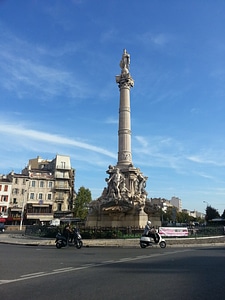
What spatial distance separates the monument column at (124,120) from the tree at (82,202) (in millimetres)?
29302

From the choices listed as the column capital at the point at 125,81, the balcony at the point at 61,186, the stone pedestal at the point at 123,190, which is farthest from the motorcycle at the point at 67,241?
the balcony at the point at 61,186

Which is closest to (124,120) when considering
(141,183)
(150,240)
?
(141,183)

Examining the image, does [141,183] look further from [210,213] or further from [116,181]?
[210,213]

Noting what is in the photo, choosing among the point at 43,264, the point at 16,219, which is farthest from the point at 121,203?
the point at 16,219

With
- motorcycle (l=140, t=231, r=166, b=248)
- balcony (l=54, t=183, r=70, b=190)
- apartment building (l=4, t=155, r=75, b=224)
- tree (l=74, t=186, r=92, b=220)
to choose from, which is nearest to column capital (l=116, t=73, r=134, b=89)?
motorcycle (l=140, t=231, r=166, b=248)

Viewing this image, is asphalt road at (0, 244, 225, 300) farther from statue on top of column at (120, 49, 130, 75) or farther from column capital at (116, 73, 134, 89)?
statue on top of column at (120, 49, 130, 75)

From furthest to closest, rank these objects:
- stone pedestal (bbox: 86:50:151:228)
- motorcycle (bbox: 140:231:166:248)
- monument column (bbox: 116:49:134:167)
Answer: monument column (bbox: 116:49:134:167) → stone pedestal (bbox: 86:50:151:228) → motorcycle (bbox: 140:231:166:248)

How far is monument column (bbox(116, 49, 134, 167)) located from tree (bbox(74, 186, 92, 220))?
29302 mm

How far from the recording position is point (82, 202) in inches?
2454

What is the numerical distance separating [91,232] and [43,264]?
13.6 metres

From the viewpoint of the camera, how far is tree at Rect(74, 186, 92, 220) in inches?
2384

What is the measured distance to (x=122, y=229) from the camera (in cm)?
2538

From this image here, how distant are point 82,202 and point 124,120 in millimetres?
32294

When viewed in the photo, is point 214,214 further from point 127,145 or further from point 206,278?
point 206,278
